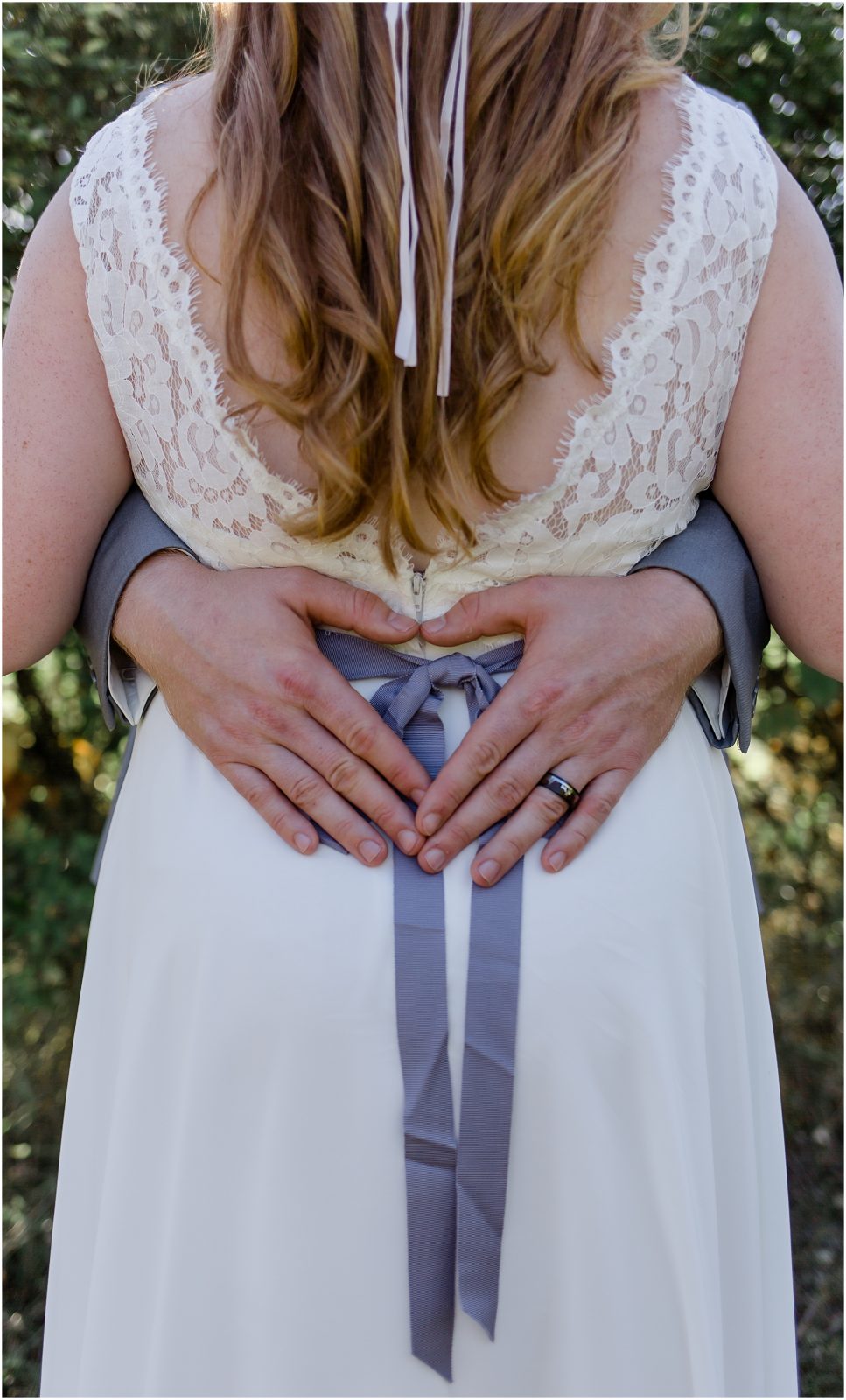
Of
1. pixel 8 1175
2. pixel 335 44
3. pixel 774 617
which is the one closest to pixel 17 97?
pixel 335 44

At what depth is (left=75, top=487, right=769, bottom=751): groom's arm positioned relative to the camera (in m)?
1.34

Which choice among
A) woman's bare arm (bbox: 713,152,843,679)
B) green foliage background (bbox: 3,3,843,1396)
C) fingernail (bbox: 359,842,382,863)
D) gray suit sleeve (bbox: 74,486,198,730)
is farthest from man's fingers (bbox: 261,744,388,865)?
green foliage background (bbox: 3,3,843,1396)

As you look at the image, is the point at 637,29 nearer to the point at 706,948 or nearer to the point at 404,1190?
the point at 706,948

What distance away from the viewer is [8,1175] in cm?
299

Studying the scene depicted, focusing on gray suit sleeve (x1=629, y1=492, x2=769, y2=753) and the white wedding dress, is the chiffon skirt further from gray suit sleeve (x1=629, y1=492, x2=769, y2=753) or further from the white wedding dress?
gray suit sleeve (x1=629, y1=492, x2=769, y2=753)

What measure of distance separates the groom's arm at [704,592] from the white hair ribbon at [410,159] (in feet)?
1.34

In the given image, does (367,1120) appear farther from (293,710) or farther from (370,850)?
(293,710)

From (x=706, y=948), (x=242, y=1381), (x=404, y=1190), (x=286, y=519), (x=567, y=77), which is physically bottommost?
(x=242, y=1381)

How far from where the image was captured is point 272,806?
1223mm

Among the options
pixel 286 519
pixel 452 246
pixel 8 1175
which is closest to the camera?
pixel 452 246

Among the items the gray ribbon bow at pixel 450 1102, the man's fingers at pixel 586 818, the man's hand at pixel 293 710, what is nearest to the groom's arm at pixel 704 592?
the man's hand at pixel 293 710

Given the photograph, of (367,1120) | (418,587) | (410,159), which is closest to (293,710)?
(418,587)

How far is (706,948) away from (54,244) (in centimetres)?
107

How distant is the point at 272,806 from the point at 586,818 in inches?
13.2
